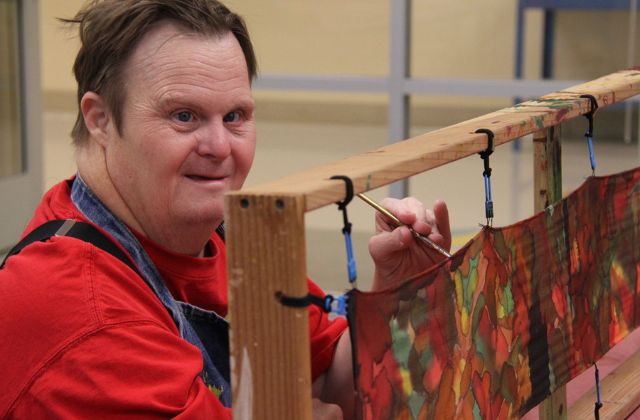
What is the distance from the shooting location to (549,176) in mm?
1686

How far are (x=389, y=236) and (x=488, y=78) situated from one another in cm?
371

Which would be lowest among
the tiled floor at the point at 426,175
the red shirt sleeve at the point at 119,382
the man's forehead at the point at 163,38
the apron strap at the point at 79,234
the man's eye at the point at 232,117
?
the tiled floor at the point at 426,175

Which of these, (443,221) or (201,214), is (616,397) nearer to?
(443,221)

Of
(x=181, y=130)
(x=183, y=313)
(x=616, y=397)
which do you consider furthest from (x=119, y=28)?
(x=616, y=397)

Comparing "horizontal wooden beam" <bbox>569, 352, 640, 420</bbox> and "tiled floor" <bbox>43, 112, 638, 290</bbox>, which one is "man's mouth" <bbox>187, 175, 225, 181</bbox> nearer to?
"horizontal wooden beam" <bbox>569, 352, 640, 420</bbox>

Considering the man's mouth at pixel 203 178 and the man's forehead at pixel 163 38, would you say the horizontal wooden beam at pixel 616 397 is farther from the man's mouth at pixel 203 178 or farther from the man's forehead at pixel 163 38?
the man's forehead at pixel 163 38

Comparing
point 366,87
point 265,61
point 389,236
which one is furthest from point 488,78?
point 389,236

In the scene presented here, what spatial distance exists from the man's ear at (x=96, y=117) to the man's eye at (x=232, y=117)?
0.16 m

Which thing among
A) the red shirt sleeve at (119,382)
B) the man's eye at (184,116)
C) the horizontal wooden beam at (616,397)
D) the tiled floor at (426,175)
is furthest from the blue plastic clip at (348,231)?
the tiled floor at (426,175)

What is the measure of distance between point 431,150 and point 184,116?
34 centimetres

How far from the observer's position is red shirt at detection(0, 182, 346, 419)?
1.20m

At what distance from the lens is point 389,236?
1.57 metres

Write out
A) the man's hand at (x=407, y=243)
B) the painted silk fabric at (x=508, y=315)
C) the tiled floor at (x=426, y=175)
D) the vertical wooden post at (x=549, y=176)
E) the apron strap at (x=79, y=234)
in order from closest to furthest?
the painted silk fabric at (x=508, y=315), the apron strap at (x=79, y=234), the man's hand at (x=407, y=243), the vertical wooden post at (x=549, y=176), the tiled floor at (x=426, y=175)

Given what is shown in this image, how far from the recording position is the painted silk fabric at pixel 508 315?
1.15 m
